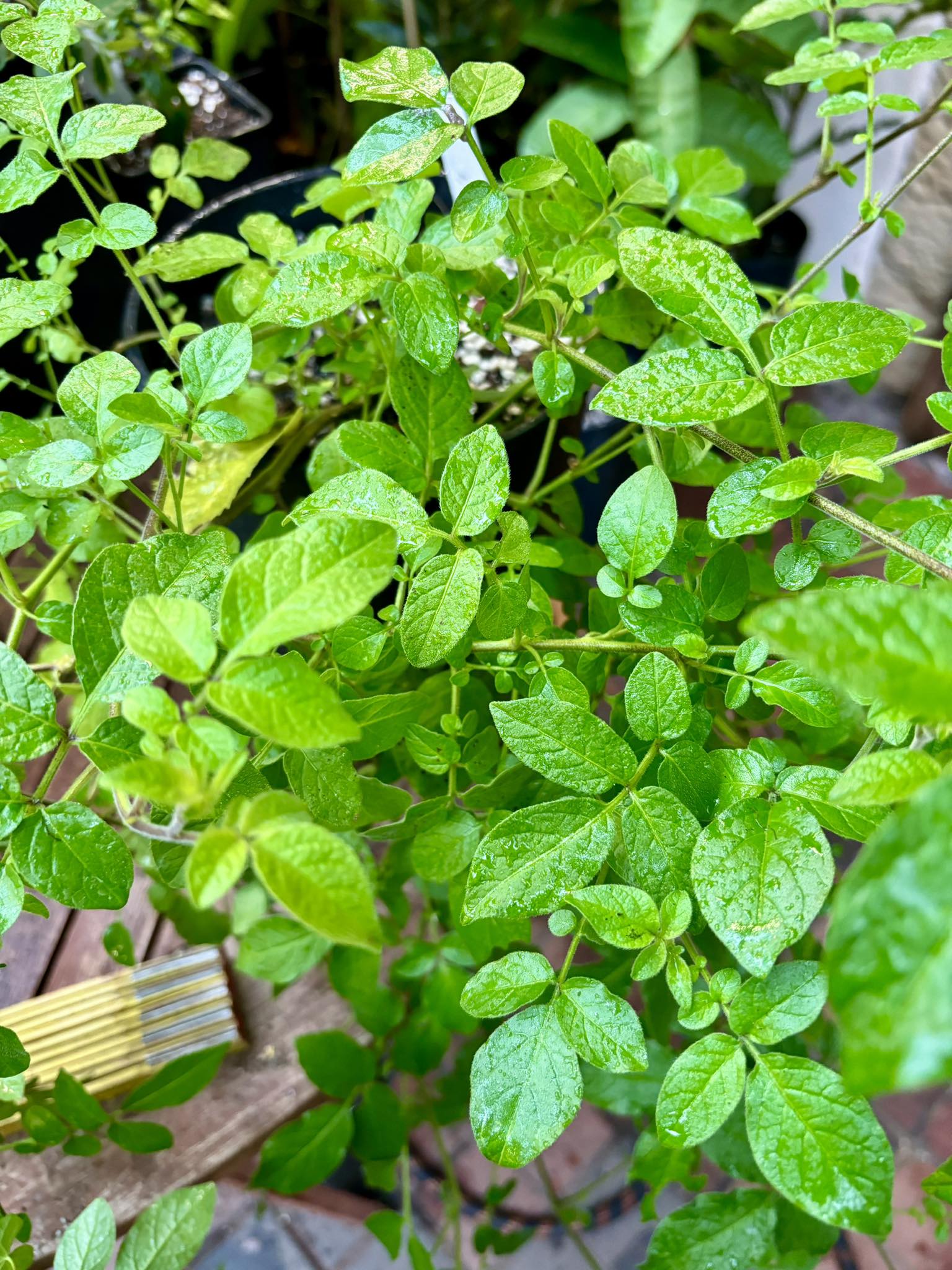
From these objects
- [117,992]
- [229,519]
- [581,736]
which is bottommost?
[117,992]

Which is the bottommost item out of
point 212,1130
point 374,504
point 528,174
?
point 212,1130

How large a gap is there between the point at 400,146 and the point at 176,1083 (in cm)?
62

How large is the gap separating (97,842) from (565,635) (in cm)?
24

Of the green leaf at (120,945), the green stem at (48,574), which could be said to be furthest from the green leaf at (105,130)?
the green leaf at (120,945)

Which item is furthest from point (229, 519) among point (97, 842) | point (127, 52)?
point (127, 52)

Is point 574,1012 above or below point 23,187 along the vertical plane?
below

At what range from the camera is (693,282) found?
0.37 m

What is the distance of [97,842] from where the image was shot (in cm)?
36

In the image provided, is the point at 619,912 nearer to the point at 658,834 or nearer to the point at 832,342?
the point at 658,834

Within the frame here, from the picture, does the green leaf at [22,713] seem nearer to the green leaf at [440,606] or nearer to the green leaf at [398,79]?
the green leaf at [440,606]

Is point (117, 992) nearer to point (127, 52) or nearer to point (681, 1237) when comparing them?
point (681, 1237)

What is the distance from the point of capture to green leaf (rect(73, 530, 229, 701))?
0.36 metres

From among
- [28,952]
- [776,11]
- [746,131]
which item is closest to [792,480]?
[776,11]

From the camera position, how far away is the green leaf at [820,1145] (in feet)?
1.03
